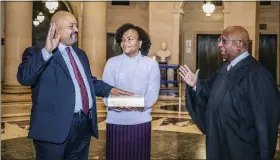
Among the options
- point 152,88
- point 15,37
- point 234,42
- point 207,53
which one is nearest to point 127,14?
point 207,53

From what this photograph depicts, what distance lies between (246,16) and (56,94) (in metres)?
14.3

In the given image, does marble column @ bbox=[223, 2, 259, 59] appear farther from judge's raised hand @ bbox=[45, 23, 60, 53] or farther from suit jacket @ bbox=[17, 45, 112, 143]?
judge's raised hand @ bbox=[45, 23, 60, 53]

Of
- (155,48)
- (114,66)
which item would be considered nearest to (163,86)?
(155,48)

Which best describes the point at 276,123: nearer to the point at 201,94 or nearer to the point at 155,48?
the point at 201,94

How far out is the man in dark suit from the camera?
281 cm

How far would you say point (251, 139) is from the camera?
3057mm

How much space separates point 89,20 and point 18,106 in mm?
3386

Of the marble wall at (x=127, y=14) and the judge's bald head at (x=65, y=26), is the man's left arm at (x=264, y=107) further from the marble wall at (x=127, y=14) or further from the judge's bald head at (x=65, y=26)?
the marble wall at (x=127, y=14)

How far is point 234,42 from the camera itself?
121 inches

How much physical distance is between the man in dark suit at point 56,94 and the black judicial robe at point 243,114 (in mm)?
987

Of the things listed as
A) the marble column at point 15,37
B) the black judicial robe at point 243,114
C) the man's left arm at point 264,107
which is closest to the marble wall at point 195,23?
the marble column at point 15,37

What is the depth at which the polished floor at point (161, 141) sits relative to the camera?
5801mm

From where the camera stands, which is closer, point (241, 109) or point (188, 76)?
point (241, 109)

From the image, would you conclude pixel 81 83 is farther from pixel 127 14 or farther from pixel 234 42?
pixel 127 14
